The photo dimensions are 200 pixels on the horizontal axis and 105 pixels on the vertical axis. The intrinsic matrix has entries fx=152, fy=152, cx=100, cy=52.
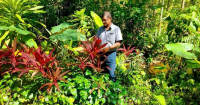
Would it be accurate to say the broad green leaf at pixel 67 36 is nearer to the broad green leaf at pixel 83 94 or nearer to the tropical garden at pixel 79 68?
the tropical garden at pixel 79 68

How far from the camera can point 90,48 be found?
1.99 metres

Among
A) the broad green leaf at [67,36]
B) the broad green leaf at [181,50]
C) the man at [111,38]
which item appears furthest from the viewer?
the man at [111,38]

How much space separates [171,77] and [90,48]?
56.4 inches

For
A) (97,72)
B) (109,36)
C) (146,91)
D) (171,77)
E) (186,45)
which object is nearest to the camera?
(186,45)

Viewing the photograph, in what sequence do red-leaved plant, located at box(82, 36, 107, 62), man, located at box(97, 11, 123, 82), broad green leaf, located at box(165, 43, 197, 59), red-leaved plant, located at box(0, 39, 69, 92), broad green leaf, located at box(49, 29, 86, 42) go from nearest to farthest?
broad green leaf, located at box(165, 43, 197, 59) → red-leaved plant, located at box(0, 39, 69, 92) → broad green leaf, located at box(49, 29, 86, 42) → red-leaved plant, located at box(82, 36, 107, 62) → man, located at box(97, 11, 123, 82)

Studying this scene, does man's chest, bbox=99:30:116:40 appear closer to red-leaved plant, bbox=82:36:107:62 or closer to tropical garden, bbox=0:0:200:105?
tropical garden, bbox=0:0:200:105

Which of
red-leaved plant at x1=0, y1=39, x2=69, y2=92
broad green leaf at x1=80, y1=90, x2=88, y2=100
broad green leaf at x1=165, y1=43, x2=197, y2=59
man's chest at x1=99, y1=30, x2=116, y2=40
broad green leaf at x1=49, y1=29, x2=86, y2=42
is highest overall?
broad green leaf at x1=49, y1=29, x2=86, y2=42

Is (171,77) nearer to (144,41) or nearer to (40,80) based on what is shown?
(144,41)

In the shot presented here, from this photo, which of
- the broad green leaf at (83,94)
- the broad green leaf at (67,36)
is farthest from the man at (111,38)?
the broad green leaf at (83,94)

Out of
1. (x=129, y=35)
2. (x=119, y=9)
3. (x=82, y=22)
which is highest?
(x=119, y=9)

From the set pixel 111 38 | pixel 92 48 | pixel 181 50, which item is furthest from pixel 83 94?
pixel 181 50

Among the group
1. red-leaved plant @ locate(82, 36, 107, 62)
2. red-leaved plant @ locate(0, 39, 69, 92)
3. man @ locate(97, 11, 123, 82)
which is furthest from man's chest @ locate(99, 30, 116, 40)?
red-leaved plant @ locate(0, 39, 69, 92)

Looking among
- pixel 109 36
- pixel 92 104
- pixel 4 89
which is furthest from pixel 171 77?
pixel 4 89

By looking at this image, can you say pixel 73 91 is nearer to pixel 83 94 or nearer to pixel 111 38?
pixel 83 94
